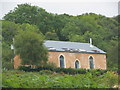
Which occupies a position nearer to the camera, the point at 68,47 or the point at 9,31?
the point at 68,47

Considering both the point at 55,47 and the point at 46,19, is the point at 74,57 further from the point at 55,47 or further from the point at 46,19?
the point at 46,19

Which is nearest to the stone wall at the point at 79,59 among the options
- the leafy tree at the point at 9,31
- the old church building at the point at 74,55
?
the old church building at the point at 74,55

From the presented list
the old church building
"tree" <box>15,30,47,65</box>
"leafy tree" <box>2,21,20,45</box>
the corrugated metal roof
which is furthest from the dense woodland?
"tree" <box>15,30,47,65</box>

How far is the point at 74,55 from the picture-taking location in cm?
3022

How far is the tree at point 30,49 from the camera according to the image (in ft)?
82.1

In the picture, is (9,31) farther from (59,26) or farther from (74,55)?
(59,26)

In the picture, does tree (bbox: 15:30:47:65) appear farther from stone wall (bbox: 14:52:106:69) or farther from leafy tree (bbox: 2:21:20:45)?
leafy tree (bbox: 2:21:20:45)

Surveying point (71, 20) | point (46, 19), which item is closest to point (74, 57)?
point (46, 19)

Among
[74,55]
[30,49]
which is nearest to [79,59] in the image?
[74,55]

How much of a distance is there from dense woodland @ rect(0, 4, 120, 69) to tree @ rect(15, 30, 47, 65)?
23.7ft

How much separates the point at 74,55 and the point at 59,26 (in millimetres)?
13212

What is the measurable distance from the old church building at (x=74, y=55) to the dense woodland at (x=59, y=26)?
6.13ft

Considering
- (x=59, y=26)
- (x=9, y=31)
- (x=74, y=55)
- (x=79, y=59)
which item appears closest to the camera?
(x=74, y=55)

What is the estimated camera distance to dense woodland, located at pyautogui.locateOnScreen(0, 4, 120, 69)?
34844mm
